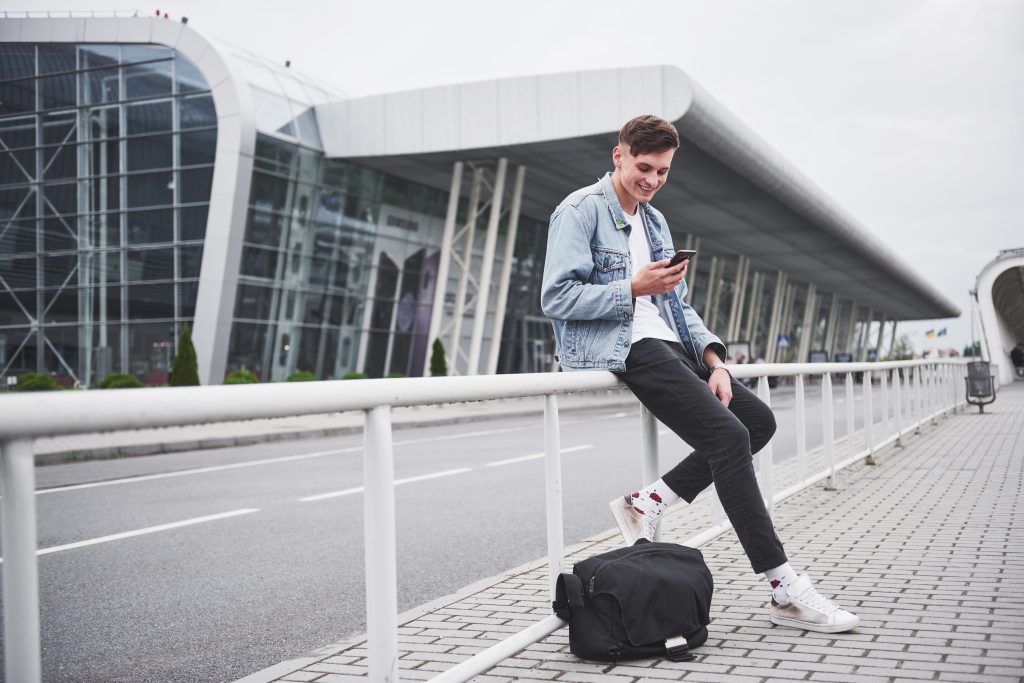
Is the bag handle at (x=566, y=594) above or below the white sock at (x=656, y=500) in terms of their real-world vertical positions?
below

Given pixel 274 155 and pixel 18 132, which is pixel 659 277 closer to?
pixel 274 155

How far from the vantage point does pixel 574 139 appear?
24.5 meters

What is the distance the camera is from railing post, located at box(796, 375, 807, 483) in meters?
6.90

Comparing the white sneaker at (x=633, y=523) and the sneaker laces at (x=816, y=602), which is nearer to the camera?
the sneaker laces at (x=816, y=602)

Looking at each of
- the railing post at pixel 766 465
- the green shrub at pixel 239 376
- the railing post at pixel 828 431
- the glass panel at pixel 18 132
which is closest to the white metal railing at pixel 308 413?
the railing post at pixel 766 465

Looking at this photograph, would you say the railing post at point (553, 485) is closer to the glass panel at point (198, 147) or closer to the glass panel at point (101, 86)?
the glass panel at point (198, 147)

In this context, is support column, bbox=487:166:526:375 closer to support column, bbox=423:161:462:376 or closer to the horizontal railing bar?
support column, bbox=423:161:462:376

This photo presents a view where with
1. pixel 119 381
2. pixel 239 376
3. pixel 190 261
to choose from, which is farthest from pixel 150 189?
pixel 239 376

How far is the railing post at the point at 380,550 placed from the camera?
2461 millimetres

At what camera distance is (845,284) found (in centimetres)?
6119

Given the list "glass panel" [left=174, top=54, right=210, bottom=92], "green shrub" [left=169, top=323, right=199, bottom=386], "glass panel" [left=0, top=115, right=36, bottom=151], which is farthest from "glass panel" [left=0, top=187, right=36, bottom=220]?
"green shrub" [left=169, top=323, right=199, bottom=386]

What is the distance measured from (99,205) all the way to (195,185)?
3273 millimetres

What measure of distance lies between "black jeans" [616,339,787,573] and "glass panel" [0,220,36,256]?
27.0m

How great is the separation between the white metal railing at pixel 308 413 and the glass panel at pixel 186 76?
23.7 m
